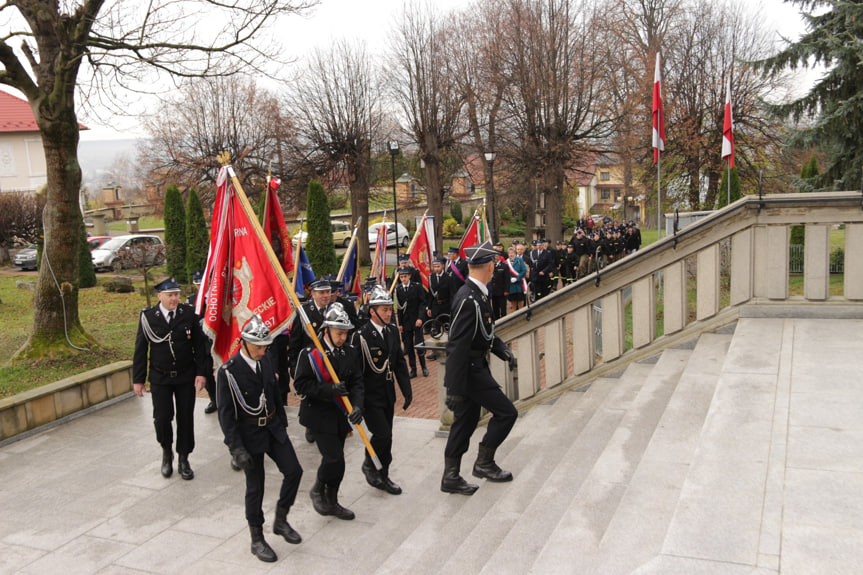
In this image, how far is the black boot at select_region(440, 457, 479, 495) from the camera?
6.29 meters

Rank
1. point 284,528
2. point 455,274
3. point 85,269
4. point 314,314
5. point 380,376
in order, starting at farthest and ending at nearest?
point 85,269 → point 455,274 → point 314,314 → point 380,376 → point 284,528

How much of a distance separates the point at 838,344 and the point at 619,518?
11.6ft

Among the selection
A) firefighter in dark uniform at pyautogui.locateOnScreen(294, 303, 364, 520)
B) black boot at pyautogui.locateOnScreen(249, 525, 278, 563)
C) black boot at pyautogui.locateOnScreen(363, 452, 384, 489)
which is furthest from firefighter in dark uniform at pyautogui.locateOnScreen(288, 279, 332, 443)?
black boot at pyautogui.locateOnScreen(249, 525, 278, 563)

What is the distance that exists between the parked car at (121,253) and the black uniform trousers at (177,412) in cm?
2027

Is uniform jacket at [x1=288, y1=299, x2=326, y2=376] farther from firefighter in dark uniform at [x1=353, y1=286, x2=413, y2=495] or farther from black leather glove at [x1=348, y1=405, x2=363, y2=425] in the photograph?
black leather glove at [x1=348, y1=405, x2=363, y2=425]

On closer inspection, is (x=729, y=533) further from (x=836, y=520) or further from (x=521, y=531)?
(x=521, y=531)

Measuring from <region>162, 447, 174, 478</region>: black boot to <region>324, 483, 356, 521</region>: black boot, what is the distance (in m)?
2.26

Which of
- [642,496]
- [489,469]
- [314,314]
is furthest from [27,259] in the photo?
[642,496]

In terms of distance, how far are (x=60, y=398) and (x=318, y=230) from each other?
1884cm

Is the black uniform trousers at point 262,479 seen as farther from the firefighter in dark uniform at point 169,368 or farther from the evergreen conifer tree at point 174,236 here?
the evergreen conifer tree at point 174,236

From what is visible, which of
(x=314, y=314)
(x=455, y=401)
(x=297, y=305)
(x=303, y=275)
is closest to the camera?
(x=455, y=401)

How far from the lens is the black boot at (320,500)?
6.25 metres

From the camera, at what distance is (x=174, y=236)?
27.3m

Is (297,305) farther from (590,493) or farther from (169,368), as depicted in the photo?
(590,493)
